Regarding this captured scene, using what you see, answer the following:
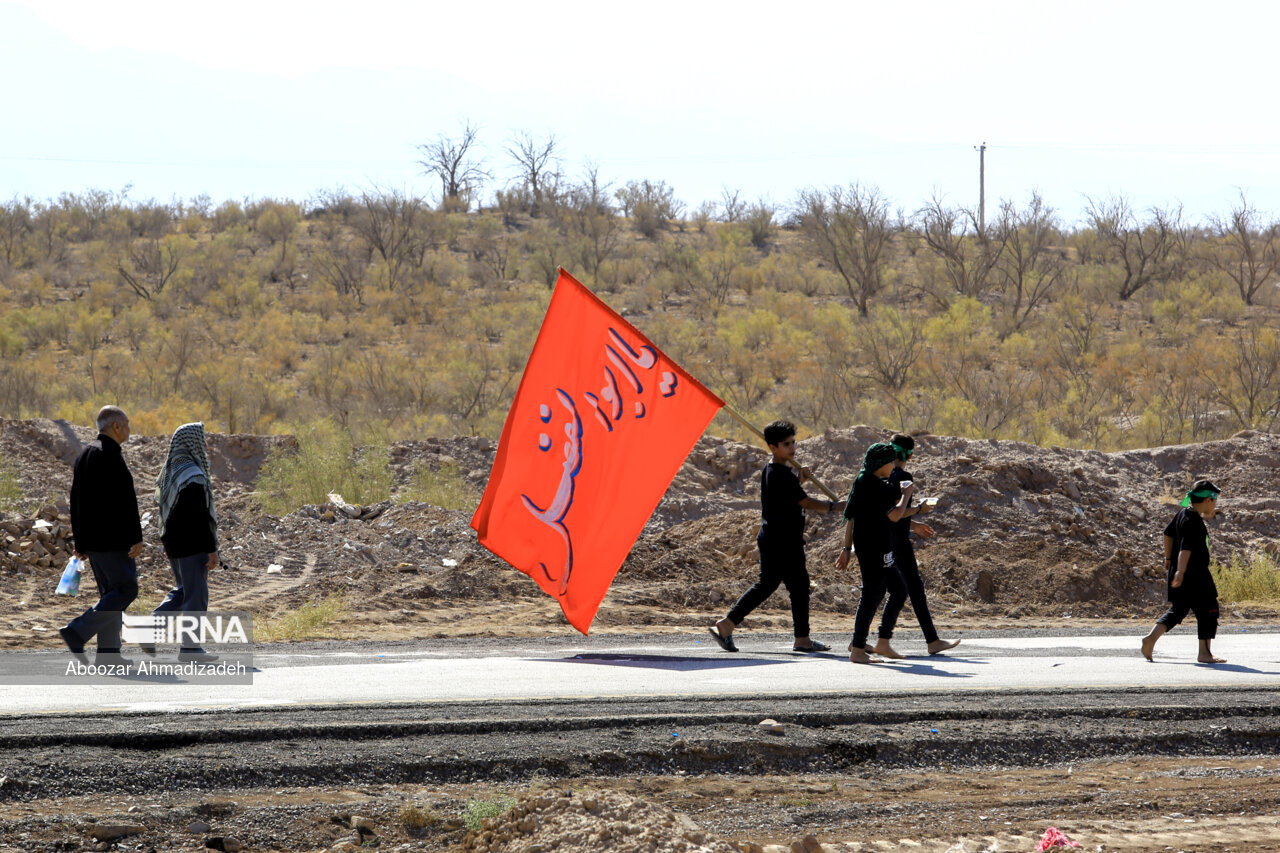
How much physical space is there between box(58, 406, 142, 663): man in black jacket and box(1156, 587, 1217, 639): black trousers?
26.7 ft

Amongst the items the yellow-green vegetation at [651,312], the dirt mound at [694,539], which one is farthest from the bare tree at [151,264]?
the dirt mound at [694,539]

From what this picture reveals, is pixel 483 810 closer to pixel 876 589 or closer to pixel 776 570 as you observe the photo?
pixel 776 570

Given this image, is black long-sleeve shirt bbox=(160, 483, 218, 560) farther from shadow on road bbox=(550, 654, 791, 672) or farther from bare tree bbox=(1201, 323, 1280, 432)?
bare tree bbox=(1201, 323, 1280, 432)

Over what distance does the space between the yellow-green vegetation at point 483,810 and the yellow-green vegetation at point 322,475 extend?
13942 millimetres

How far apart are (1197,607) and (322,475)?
1392 cm

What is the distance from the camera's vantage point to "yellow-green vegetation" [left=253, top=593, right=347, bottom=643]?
11492 millimetres

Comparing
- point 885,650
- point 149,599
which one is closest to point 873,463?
point 885,650

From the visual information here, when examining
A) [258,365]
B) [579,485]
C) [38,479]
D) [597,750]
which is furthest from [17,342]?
[597,750]

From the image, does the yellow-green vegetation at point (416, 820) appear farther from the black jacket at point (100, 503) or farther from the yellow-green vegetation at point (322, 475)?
the yellow-green vegetation at point (322, 475)

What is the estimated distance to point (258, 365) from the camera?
35.3 metres

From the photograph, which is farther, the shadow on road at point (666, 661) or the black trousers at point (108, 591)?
the shadow on road at point (666, 661)

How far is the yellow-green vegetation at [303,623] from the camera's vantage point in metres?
11.5

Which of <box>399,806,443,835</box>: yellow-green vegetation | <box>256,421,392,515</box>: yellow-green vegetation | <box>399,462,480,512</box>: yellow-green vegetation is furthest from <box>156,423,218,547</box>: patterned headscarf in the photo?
<box>256,421,392,515</box>: yellow-green vegetation

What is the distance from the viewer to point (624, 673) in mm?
9156
